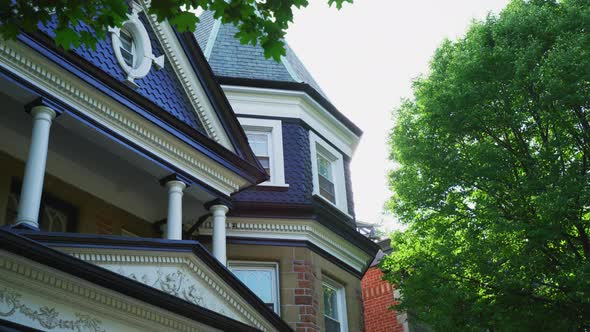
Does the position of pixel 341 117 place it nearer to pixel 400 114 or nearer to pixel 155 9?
pixel 400 114

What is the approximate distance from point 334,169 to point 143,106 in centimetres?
740

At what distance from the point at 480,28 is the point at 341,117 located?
411cm

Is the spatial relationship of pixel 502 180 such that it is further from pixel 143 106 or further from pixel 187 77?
pixel 143 106

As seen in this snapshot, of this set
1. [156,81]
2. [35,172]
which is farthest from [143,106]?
[35,172]

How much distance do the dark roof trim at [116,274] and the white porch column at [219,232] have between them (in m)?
1.48

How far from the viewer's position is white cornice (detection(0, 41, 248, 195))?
10.3 meters

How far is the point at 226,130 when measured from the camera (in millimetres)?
14516

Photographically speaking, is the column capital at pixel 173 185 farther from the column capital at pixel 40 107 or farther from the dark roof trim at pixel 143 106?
the column capital at pixel 40 107

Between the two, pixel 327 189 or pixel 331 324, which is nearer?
pixel 331 324

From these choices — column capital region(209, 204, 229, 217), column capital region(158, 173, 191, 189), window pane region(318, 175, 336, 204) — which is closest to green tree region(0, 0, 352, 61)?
column capital region(158, 173, 191, 189)

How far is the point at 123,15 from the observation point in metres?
7.45

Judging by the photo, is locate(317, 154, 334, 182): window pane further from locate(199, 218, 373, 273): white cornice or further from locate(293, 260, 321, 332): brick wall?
locate(293, 260, 321, 332): brick wall

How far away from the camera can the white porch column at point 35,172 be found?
30.8 ft

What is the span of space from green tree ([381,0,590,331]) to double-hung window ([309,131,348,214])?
127 cm
